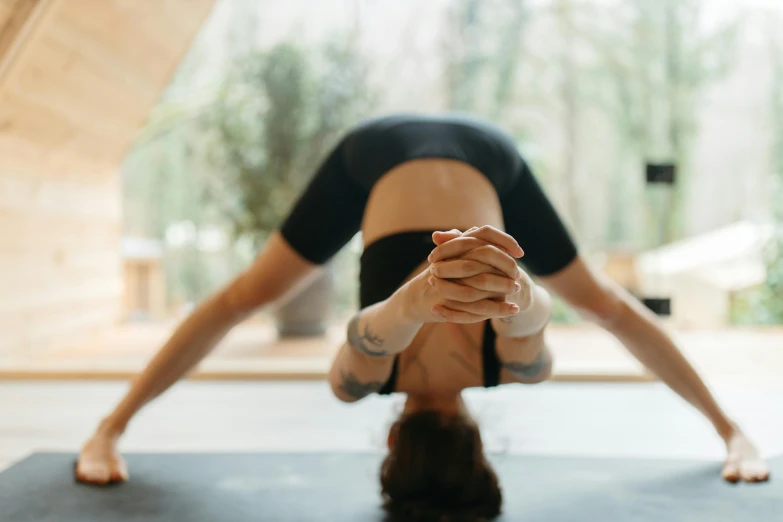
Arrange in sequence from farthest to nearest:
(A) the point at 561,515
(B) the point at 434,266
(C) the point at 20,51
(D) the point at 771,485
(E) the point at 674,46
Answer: (E) the point at 674,46 → (C) the point at 20,51 → (D) the point at 771,485 → (A) the point at 561,515 → (B) the point at 434,266

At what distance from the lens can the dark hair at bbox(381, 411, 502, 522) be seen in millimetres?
1191

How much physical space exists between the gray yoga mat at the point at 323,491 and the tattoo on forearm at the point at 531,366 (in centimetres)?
25

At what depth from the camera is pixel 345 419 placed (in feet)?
6.75

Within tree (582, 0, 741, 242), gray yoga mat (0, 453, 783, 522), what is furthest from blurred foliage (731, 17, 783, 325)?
gray yoga mat (0, 453, 783, 522)

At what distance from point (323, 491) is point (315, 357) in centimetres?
148

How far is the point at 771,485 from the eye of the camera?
139cm

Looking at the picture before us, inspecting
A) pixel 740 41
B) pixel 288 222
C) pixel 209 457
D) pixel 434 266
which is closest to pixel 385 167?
pixel 288 222

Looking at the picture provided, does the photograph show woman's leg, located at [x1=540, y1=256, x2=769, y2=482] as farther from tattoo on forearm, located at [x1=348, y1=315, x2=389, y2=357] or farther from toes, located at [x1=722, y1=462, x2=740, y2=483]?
tattoo on forearm, located at [x1=348, y1=315, x2=389, y2=357]

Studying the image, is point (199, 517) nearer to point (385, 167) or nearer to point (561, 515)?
point (561, 515)

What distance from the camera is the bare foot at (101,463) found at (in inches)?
57.1

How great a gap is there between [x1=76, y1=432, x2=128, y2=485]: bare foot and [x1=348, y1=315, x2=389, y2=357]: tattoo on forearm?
2.17ft

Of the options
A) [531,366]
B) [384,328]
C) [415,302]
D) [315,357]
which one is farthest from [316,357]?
[415,302]

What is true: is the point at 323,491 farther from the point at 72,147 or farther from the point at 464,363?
the point at 72,147

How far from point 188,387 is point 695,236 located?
2.17m
